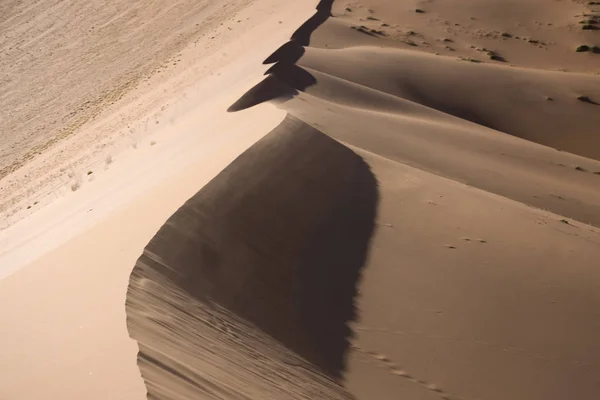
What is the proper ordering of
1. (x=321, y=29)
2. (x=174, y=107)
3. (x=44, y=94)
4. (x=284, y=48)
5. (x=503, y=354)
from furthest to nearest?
(x=44, y=94), (x=321, y=29), (x=284, y=48), (x=174, y=107), (x=503, y=354)

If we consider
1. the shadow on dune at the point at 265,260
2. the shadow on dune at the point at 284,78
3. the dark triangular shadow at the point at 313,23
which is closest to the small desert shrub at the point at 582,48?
the dark triangular shadow at the point at 313,23

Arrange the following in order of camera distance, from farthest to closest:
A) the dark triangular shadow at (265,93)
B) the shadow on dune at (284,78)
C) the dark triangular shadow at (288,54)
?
1. the dark triangular shadow at (288,54)
2. the shadow on dune at (284,78)
3. the dark triangular shadow at (265,93)

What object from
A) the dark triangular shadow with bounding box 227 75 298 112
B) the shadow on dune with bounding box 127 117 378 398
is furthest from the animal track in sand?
the dark triangular shadow with bounding box 227 75 298 112

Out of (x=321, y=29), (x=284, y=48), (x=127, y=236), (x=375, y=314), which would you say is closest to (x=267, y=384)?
(x=375, y=314)

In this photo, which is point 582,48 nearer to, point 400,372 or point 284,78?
point 284,78

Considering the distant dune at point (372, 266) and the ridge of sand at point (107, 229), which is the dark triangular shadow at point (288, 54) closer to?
the ridge of sand at point (107, 229)

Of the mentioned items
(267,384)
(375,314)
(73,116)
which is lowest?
(73,116)

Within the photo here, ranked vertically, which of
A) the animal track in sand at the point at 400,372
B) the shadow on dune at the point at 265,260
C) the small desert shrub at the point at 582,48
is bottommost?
the small desert shrub at the point at 582,48

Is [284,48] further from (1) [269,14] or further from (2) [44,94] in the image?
(2) [44,94]
